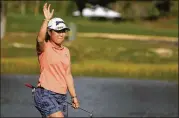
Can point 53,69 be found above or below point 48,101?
above

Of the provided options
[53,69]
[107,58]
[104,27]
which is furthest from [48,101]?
[104,27]

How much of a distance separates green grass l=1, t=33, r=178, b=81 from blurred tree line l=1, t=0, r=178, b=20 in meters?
8.46

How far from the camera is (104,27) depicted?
51656mm

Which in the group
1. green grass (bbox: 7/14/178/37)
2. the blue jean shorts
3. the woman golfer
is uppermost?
the woman golfer

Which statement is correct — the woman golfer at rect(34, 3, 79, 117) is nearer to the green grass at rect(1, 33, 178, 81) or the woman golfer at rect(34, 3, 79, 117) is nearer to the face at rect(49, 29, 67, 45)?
the face at rect(49, 29, 67, 45)

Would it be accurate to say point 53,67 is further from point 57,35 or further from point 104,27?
point 104,27

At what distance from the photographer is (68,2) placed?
50.8 metres

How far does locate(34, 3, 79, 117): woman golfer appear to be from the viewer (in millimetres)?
8742

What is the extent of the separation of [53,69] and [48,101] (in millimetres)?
455

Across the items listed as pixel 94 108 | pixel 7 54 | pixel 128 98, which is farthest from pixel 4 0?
pixel 94 108

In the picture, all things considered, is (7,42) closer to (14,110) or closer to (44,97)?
(14,110)

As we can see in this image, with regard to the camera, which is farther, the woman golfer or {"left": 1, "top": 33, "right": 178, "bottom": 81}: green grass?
{"left": 1, "top": 33, "right": 178, "bottom": 81}: green grass

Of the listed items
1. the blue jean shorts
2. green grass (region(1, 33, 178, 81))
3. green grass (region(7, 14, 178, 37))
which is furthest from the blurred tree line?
the blue jean shorts

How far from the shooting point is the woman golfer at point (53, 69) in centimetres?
874
